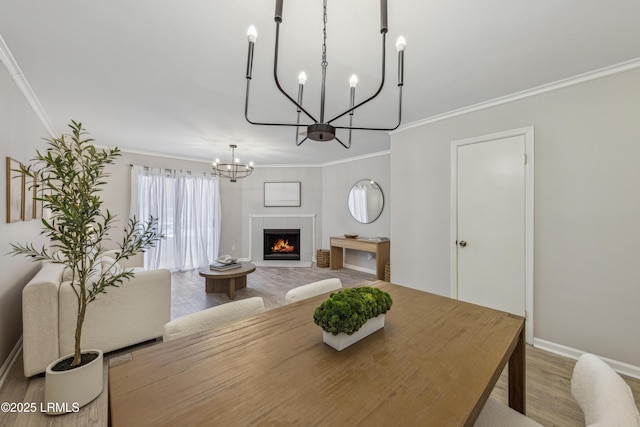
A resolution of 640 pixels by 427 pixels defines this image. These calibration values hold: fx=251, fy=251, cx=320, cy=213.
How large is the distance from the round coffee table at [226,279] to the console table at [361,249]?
1.97 metres

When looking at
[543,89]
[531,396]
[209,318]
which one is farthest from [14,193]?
[543,89]

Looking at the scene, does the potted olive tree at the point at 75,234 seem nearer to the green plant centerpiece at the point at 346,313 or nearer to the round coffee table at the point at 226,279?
the green plant centerpiece at the point at 346,313

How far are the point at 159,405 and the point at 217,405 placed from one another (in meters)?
0.17

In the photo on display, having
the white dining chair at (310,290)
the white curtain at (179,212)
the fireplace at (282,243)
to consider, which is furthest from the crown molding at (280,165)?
the white dining chair at (310,290)

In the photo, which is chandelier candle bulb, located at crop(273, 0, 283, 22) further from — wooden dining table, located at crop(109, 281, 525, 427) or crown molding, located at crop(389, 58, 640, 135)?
crown molding, located at crop(389, 58, 640, 135)

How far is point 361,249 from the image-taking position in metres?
4.90

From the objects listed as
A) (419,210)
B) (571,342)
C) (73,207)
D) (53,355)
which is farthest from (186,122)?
(571,342)

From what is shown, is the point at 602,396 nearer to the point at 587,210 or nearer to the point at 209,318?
the point at 209,318

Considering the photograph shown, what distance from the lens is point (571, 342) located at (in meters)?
2.22

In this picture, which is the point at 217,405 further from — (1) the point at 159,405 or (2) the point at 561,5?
(2) the point at 561,5

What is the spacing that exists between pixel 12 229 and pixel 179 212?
10.7 feet

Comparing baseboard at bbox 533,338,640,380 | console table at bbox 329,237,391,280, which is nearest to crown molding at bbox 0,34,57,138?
console table at bbox 329,237,391,280

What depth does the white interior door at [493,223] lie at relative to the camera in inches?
96.6

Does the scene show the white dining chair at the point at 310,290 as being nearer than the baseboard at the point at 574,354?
Yes
